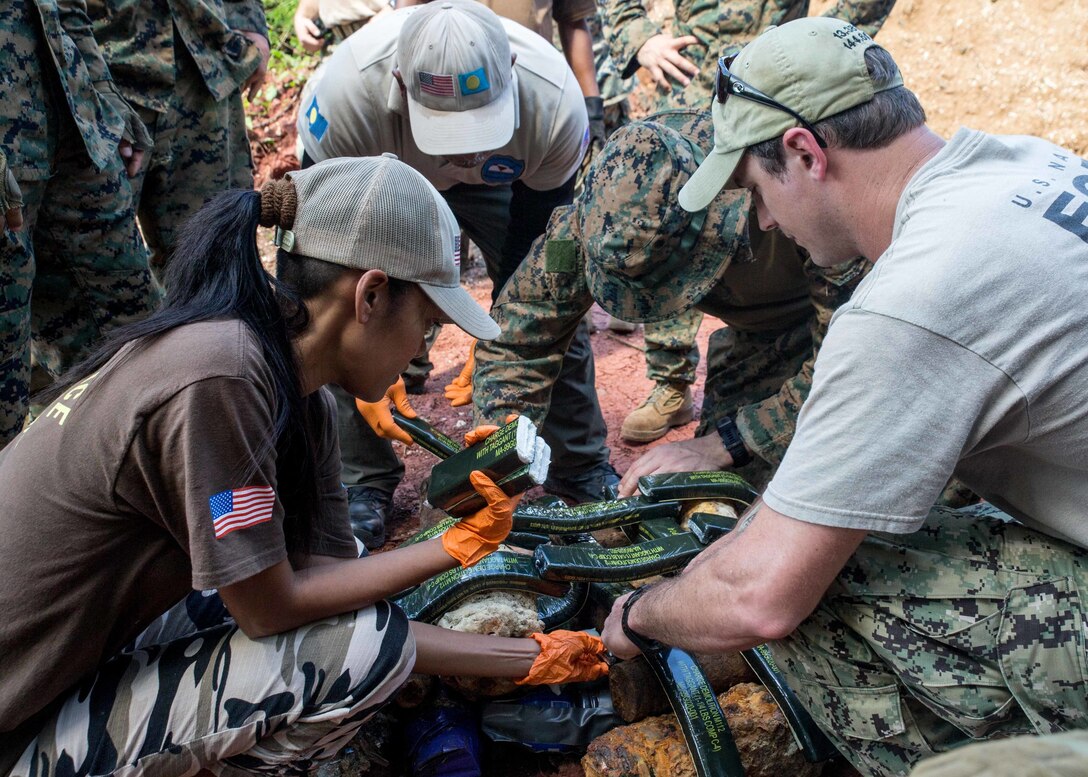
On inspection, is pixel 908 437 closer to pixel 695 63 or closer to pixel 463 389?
pixel 463 389

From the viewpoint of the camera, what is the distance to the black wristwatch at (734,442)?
330cm

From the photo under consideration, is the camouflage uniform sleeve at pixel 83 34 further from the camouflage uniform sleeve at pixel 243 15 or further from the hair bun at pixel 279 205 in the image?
the hair bun at pixel 279 205

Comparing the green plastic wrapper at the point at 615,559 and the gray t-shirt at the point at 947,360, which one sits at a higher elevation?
the gray t-shirt at the point at 947,360

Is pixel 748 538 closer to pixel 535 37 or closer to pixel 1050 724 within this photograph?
pixel 1050 724

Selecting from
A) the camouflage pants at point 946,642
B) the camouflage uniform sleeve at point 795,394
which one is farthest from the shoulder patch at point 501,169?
the camouflage pants at point 946,642

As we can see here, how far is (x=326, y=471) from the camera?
7.90 feet

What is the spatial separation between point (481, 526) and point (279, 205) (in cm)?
92

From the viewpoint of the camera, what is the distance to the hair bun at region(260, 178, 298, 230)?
1.92 meters

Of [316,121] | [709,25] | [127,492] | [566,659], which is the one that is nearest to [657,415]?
[709,25]

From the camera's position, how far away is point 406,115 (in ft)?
11.4

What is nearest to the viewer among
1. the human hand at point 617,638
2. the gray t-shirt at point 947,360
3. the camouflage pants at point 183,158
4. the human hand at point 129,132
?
the gray t-shirt at point 947,360

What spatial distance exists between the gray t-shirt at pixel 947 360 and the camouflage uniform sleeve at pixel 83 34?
9.73 feet

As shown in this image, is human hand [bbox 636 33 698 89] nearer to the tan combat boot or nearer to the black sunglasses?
the tan combat boot

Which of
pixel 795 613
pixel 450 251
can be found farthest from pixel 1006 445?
pixel 450 251
